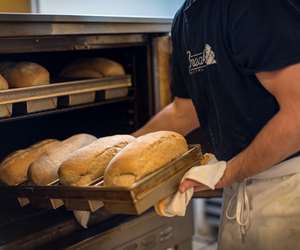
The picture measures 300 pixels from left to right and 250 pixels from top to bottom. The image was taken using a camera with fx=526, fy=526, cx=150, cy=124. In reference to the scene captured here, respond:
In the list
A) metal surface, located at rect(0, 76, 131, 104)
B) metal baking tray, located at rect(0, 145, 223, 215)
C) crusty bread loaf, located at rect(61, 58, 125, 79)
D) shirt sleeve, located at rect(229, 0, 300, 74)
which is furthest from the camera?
crusty bread loaf, located at rect(61, 58, 125, 79)

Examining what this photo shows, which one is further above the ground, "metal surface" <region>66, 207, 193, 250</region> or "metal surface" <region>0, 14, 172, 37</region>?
"metal surface" <region>0, 14, 172, 37</region>

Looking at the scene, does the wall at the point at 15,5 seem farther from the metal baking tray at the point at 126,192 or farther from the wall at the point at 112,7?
the metal baking tray at the point at 126,192

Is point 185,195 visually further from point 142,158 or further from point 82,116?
point 82,116

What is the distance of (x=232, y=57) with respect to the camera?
1106 millimetres

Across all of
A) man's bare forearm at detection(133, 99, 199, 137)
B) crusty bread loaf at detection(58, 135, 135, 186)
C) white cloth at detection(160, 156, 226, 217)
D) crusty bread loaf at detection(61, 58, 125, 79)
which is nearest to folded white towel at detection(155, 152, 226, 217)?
white cloth at detection(160, 156, 226, 217)

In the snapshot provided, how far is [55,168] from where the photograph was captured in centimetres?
110

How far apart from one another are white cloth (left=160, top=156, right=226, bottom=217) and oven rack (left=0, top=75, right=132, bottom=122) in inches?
14.7

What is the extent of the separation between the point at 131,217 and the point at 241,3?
23.7 inches

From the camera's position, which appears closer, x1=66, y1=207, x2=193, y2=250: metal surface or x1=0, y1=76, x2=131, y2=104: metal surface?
x1=0, y1=76, x2=131, y2=104: metal surface

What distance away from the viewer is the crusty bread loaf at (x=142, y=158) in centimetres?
94

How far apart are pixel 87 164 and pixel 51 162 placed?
12 centimetres

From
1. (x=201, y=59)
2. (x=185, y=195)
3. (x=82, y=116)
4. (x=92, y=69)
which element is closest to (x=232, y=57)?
(x=201, y=59)

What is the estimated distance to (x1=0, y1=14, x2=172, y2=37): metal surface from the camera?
1038 millimetres

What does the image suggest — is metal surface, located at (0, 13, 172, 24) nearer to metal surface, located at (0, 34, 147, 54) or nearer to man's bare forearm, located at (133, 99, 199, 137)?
metal surface, located at (0, 34, 147, 54)
